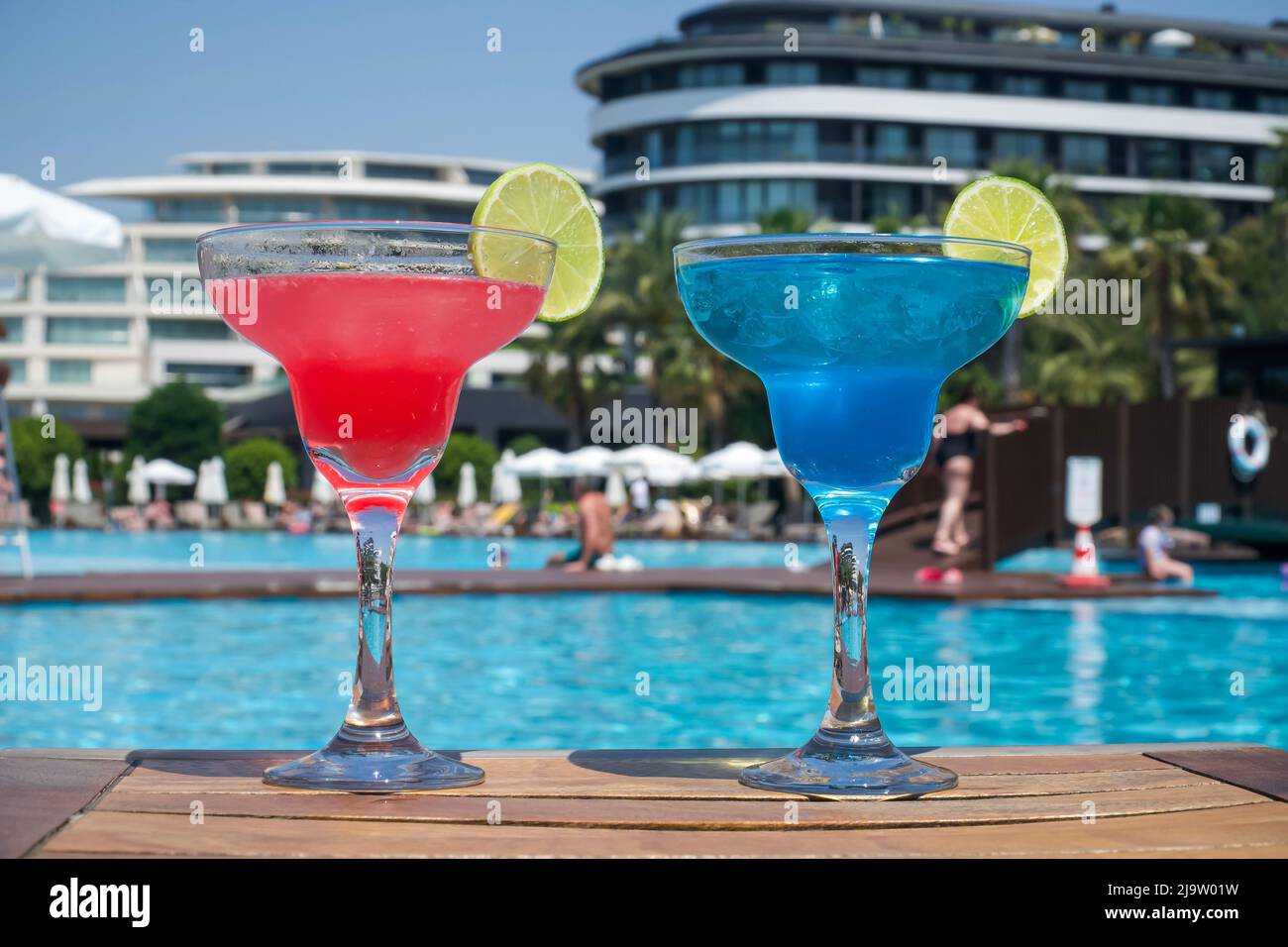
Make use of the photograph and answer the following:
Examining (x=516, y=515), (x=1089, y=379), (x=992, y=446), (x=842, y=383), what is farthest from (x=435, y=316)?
(x=1089, y=379)

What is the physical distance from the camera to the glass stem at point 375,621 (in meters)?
2.02

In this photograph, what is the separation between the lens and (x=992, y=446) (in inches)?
717

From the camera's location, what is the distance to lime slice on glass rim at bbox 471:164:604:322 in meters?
2.34

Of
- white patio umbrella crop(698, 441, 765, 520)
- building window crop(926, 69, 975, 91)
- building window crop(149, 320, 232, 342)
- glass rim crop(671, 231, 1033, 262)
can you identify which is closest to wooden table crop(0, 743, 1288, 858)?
glass rim crop(671, 231, 1033, 262)

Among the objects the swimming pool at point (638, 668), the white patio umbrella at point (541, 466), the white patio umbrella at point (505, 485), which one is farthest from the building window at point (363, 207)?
the swimming pool at point (638, 668)

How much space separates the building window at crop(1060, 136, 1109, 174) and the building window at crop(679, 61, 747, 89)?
14573 mm

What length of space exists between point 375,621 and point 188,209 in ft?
308

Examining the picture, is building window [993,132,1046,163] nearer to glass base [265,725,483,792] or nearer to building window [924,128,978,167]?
building window [924,128,978,167]

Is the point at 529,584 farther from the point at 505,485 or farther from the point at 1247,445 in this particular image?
the point at 505,485

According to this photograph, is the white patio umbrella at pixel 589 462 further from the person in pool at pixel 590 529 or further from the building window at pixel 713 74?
the building window at pixel 713 74

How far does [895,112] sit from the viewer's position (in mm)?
64312

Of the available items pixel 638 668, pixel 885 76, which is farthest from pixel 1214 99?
pixel 638 668
